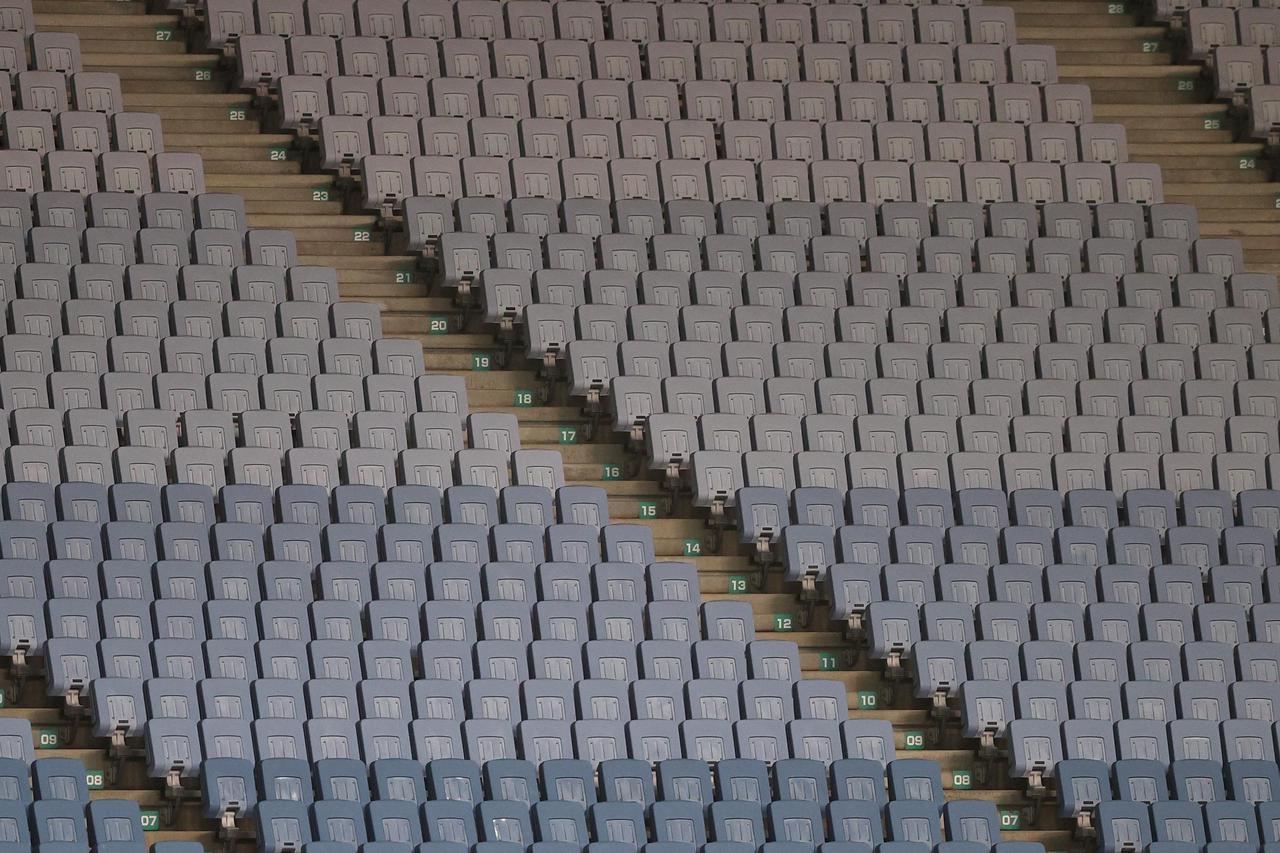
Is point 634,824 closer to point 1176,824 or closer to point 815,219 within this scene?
point 1176,824

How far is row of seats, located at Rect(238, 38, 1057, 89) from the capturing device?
42.5 ft

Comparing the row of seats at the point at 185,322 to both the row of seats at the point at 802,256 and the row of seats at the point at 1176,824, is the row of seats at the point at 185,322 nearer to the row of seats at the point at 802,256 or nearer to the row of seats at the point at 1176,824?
the row of seats at the point at 802,256

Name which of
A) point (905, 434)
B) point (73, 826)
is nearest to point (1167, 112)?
point (905, 434)

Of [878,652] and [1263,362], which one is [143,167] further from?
[1263,362]

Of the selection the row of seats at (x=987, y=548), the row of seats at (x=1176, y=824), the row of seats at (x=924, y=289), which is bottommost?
the row of seats at (x=1176, y=824)

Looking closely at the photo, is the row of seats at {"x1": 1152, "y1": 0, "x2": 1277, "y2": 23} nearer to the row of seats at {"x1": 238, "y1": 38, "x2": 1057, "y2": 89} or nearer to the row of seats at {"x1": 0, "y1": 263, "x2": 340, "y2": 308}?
the row of seats at {"x1": 238, "y1": 38, "x2": 1057, "y2": 89}

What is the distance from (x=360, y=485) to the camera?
10.8 meters

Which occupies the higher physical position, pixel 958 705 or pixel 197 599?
pixel 197 599

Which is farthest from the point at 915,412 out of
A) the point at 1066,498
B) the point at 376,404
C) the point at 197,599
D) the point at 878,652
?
the point at 197,599

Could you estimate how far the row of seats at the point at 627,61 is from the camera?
13.0 m

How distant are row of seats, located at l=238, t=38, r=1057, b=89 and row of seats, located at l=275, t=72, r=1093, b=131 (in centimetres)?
9

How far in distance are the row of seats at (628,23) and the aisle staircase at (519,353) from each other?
0.41 metres

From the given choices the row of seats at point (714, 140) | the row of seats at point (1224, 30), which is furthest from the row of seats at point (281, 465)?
the row of seats at point (1224, 30)

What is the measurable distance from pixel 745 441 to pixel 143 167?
3.23 metres
